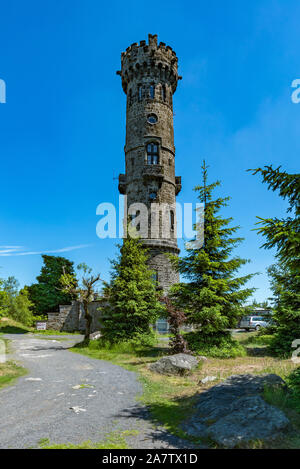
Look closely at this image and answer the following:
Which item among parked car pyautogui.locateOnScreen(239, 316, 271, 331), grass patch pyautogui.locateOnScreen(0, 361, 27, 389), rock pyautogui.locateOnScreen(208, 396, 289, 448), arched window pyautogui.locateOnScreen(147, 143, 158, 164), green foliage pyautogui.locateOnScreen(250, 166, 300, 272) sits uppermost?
arched window pyautogui.locateOnScreen(147, 143, 158, 164)

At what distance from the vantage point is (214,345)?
45.0 feet

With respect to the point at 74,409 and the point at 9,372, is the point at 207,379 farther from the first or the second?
the point at 9,372

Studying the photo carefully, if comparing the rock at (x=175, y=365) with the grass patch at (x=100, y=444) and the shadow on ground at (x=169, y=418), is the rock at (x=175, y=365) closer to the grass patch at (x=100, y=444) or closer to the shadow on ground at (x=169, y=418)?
the shadow on ground at (x=169, y=418)

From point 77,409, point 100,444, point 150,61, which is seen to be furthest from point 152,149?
point 100,444

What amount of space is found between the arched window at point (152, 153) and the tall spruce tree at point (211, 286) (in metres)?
16.4

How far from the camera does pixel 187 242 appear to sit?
15008mm

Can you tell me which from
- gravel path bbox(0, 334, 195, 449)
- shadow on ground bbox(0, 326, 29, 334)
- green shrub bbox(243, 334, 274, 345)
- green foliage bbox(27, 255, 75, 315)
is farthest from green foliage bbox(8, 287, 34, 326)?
green shrub bbox(243, 334, 274, 345)

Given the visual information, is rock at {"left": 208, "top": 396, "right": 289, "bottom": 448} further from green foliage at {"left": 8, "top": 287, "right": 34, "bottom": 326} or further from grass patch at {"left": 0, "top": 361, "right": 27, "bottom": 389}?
green foliage at {"left": 8, "top": 287, "right": 34, "bottom": 326}

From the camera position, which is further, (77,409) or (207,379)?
(207,379)

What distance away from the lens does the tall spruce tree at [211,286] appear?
44.9 feet

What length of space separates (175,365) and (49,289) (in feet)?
127

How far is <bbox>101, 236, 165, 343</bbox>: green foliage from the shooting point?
56.2 ft
